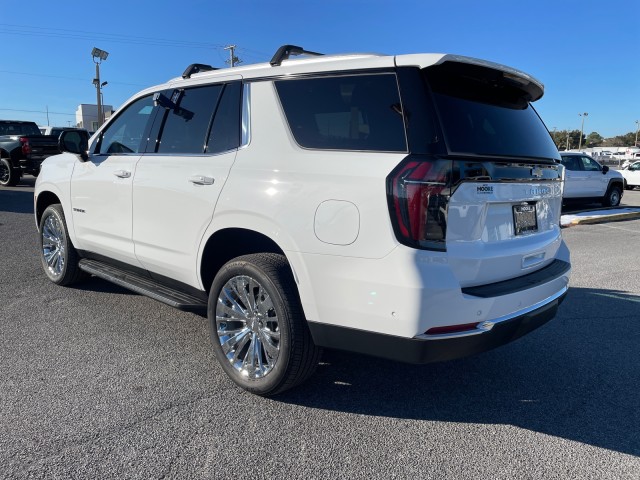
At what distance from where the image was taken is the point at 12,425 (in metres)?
2.78

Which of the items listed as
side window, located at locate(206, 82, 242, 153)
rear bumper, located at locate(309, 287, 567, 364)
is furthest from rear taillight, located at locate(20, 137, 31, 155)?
rear bumper, located at locate(309, 287, 567, 364)

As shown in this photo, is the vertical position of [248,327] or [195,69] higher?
[195,69]

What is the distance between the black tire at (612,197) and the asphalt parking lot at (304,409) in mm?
13630

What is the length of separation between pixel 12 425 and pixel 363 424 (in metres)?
1.90

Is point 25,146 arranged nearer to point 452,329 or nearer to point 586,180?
point 452,329

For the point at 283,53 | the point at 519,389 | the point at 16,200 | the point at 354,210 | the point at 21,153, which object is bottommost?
the point at 519,389

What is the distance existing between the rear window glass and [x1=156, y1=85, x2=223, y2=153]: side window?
28.6 inches

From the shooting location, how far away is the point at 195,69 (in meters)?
4.14

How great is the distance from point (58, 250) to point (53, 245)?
154mm

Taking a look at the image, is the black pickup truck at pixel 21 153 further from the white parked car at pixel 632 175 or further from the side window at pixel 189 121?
the white parked car at pixel 632 175

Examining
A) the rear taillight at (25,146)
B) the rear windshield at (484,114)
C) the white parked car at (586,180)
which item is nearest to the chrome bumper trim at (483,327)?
the rear windshield at (484,114)

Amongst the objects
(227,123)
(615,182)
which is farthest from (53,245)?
(615,182)

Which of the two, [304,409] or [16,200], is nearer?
[304,409]

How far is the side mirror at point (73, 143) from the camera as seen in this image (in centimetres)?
488
